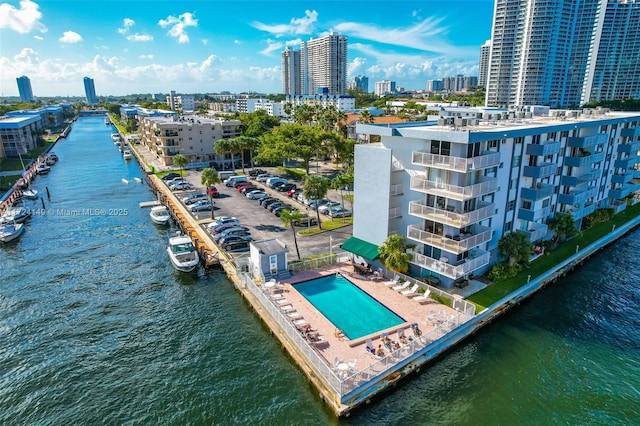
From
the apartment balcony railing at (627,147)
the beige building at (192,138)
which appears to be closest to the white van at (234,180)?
the beige building at (192,138)

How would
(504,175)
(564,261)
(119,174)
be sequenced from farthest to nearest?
1. (119,174)
2. (564,261)
3. (504,175)

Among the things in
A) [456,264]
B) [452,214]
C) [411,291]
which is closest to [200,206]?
[411,291]

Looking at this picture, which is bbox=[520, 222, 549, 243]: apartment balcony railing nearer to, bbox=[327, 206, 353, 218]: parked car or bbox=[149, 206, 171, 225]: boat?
bbox=[327, 206, 353, 218]: parked car

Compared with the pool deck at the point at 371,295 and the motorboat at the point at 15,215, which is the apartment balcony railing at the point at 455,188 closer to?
the pool deck at the point at 371,295

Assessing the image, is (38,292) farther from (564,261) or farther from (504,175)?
(564,261)

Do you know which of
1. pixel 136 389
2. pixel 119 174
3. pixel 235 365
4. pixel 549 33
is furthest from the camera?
pixel 549 33

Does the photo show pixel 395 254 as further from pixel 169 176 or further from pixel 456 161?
pixel 169 176

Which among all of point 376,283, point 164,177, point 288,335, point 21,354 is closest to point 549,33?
point 164,177
